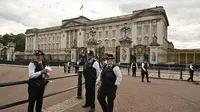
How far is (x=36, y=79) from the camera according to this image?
13.8ft

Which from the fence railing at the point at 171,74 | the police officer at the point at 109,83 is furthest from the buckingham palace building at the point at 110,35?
the police officer at the point at 109,83

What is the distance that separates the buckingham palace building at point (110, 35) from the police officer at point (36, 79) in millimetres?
21526

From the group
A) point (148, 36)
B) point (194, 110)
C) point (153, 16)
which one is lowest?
point (194, 110)

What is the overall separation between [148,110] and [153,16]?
172 feet

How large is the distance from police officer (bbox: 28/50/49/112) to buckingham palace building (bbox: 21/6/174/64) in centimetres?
2153

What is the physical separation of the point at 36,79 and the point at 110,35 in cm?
6445

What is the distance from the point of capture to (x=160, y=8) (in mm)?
53344

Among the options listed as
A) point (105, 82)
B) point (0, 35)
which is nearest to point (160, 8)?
point (105, 82)

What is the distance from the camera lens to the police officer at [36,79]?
4152 mm

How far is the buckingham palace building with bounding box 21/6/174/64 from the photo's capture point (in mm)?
31509

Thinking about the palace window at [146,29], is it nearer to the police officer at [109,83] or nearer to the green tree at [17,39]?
the police officer at [109,83]

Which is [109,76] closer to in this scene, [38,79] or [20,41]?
[38,79]

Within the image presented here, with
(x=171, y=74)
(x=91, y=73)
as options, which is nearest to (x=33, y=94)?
(x=91, y=73)

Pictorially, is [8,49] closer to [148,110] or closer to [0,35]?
[0,35]
